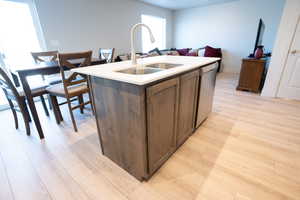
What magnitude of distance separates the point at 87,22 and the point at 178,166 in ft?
11.7

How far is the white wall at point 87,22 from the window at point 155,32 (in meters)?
0.52

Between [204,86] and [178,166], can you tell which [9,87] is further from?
[204,86]

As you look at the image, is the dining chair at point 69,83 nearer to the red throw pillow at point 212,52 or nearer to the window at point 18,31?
the window at point 18,31

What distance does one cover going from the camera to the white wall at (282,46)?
2412 mm

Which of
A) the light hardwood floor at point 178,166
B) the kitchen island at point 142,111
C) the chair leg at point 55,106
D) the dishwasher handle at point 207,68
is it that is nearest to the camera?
the kitchen island at point 142,111

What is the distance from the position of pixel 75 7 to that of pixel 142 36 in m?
2.24

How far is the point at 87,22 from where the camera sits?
332 cm

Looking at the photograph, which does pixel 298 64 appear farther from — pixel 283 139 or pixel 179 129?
pixel 179 129

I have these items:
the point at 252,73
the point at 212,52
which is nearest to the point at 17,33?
the point at 252,73

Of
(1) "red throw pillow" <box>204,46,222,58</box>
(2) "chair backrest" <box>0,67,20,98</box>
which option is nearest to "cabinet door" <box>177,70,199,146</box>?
(2) "chair backrest" <box>0,67,20,98</box>

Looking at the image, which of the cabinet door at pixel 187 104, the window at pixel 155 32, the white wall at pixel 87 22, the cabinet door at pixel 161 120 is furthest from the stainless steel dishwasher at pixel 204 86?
the window at pixel 155 32

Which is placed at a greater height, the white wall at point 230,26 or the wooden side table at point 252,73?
the white wall at point 230,26

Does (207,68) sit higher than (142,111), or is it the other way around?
(207,68)

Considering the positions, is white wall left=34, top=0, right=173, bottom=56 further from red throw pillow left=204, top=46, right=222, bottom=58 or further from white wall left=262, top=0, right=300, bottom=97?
white wall left=262, top=0, right=300, bottom=97
